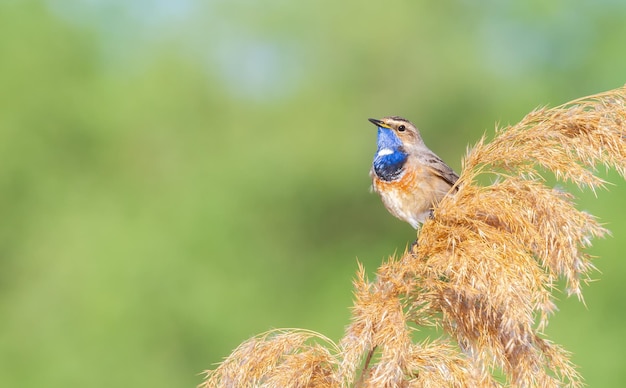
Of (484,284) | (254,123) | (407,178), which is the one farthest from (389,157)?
(254,123)

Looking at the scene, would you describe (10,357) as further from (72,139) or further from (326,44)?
(326,44)

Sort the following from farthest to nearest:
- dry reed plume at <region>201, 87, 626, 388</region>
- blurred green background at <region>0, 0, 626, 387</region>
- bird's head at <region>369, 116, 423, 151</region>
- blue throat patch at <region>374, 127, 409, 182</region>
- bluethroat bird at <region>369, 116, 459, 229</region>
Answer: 1. blurred green background at <region>0, 0, 626, 387</region>
2. bird's head at <region>369, 116, 423, 151</region>
3. blue throat patch at <region>374, 127, 409, 182</region>
4. bluethroat bird at <region>369, 116, 459, 229</region>
5. dry reed plume at <region>201, 87, 626, 388</region>

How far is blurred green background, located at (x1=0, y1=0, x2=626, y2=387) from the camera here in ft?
43.2

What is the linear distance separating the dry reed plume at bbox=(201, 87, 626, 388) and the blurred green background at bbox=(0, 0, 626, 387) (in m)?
9.74

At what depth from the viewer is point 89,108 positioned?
47.7 feet

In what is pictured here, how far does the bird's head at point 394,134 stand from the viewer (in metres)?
5.08

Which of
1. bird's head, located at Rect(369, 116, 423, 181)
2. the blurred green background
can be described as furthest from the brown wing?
the blurred green background

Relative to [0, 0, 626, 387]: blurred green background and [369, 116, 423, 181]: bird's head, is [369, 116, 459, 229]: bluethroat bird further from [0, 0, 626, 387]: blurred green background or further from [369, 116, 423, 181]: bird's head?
[0, 0, 626, 387]: blurred green background

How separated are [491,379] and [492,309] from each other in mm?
226

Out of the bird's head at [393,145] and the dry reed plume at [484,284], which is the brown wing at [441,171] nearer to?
the bird's head at [393,145]

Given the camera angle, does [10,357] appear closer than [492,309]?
No

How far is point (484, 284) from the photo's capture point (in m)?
2.81

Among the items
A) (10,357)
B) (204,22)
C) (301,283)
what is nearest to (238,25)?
(204,22)

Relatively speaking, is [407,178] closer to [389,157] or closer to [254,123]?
[389,157]
